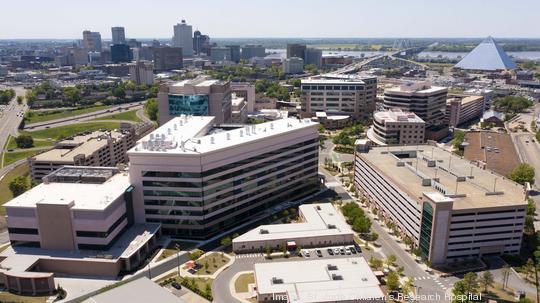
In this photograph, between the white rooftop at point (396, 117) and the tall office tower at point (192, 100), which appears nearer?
the white rooftop at point (396, 117)

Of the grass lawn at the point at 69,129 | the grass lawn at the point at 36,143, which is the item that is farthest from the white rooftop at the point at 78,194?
the grass lawn at the point at 69,129

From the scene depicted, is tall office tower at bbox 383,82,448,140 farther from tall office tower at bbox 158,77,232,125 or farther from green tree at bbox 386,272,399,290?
green tree at bbox 386,272,399,290

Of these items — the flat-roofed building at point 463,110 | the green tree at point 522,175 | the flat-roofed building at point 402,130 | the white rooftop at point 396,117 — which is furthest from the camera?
the flat-roofed building at point 463,110

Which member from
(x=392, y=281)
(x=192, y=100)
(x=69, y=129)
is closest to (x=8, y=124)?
(x=69, y=129)

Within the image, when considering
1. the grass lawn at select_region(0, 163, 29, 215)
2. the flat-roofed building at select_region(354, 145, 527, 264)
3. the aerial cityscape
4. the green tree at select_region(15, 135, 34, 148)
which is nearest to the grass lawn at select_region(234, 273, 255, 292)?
the aerial cityscape

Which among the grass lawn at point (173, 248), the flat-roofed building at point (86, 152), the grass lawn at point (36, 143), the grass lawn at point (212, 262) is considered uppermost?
the flat-roofed building at point (86, 152)

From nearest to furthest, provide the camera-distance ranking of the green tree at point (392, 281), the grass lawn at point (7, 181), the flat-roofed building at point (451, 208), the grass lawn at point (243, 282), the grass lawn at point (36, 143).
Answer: the green tree at point (392, 281) → the grass lawn at point (243, 282) → the flat-roofed building at point (451, 208) → the grass lawn at point (7, 181) → the grass lawn at point (36, 143)

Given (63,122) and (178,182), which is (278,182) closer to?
(178,182)

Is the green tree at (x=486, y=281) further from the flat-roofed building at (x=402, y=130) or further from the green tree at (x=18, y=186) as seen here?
the green tree at (x=18, y=186)
